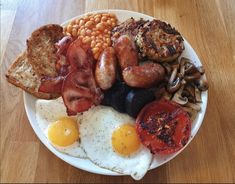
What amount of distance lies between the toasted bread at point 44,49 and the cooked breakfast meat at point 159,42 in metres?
0.37

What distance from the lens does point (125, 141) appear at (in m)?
1.13

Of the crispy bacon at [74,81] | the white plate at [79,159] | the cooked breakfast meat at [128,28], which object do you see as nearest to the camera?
the white plate at [79,159]

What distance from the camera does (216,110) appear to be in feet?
4.52

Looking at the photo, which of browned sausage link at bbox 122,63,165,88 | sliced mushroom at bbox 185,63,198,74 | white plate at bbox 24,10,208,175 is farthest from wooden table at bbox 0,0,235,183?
browned sausage link at bbox 122,63,165,88

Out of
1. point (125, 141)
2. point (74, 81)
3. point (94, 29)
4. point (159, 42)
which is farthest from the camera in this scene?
point (94, 29)

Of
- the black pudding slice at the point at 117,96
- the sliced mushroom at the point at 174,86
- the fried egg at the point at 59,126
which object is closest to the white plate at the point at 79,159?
the fried egg at the point at 59,126

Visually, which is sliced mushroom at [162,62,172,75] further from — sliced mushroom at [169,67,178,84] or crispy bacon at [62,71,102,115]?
crispy bacon at [62,71,102,115]

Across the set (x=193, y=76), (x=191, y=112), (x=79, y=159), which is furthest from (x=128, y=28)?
(x=79, y=159)

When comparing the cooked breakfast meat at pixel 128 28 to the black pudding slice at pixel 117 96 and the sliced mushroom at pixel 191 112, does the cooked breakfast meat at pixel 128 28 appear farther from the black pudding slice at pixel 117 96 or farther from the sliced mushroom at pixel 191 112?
the sliced mushroom at pixel 191 112

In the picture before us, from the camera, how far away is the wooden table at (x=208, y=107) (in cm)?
119

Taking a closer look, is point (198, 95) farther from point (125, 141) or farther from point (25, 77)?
point (25, 77)

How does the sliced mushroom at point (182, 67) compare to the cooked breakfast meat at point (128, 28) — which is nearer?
the sliced mushroom at point (182, 67)

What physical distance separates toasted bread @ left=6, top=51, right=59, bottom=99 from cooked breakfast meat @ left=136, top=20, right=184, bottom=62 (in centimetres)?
43

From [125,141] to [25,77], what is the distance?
1.63 feet
